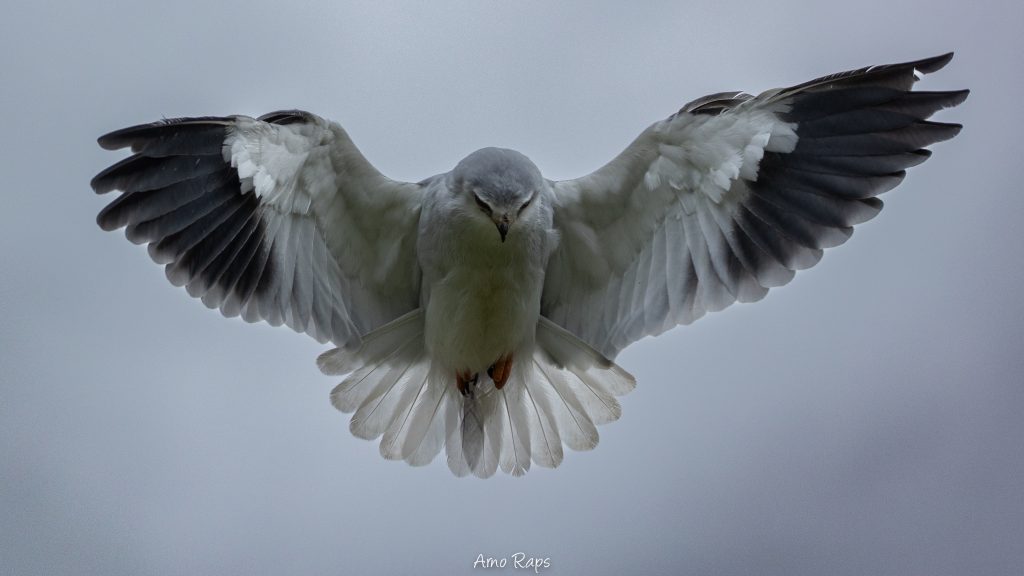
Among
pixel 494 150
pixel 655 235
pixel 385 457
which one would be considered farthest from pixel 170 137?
pixel 655 235

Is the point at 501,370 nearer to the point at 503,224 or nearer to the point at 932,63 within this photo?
the point at 503,224

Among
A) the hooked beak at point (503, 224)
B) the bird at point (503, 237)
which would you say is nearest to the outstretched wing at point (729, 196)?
the bird at point (503, 237)

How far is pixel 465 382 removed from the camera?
21.9 ft

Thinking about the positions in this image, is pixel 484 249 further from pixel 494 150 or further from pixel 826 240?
pixel 826 240

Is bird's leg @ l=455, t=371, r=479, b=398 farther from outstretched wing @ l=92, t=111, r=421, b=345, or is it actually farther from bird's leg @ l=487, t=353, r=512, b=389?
outstretched wing @ l=92, t=111, r=421, b=345

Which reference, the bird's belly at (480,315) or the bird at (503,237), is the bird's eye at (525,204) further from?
the bird's belly at (480,315)

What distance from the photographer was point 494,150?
20.1 ft

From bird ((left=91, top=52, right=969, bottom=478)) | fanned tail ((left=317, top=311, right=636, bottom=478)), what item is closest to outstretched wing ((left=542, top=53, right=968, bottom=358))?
bird ((left=91, top=52, right=969, bottom=478))

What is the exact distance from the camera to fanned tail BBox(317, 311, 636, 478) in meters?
6.67

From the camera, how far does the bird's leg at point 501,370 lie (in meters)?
6.54

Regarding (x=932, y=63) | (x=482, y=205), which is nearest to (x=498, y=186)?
(x=482, y=205)

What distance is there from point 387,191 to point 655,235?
1459 millimetres

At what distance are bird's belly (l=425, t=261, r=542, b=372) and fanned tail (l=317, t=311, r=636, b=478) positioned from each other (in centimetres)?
19

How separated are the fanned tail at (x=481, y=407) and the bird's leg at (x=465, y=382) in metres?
0.03
